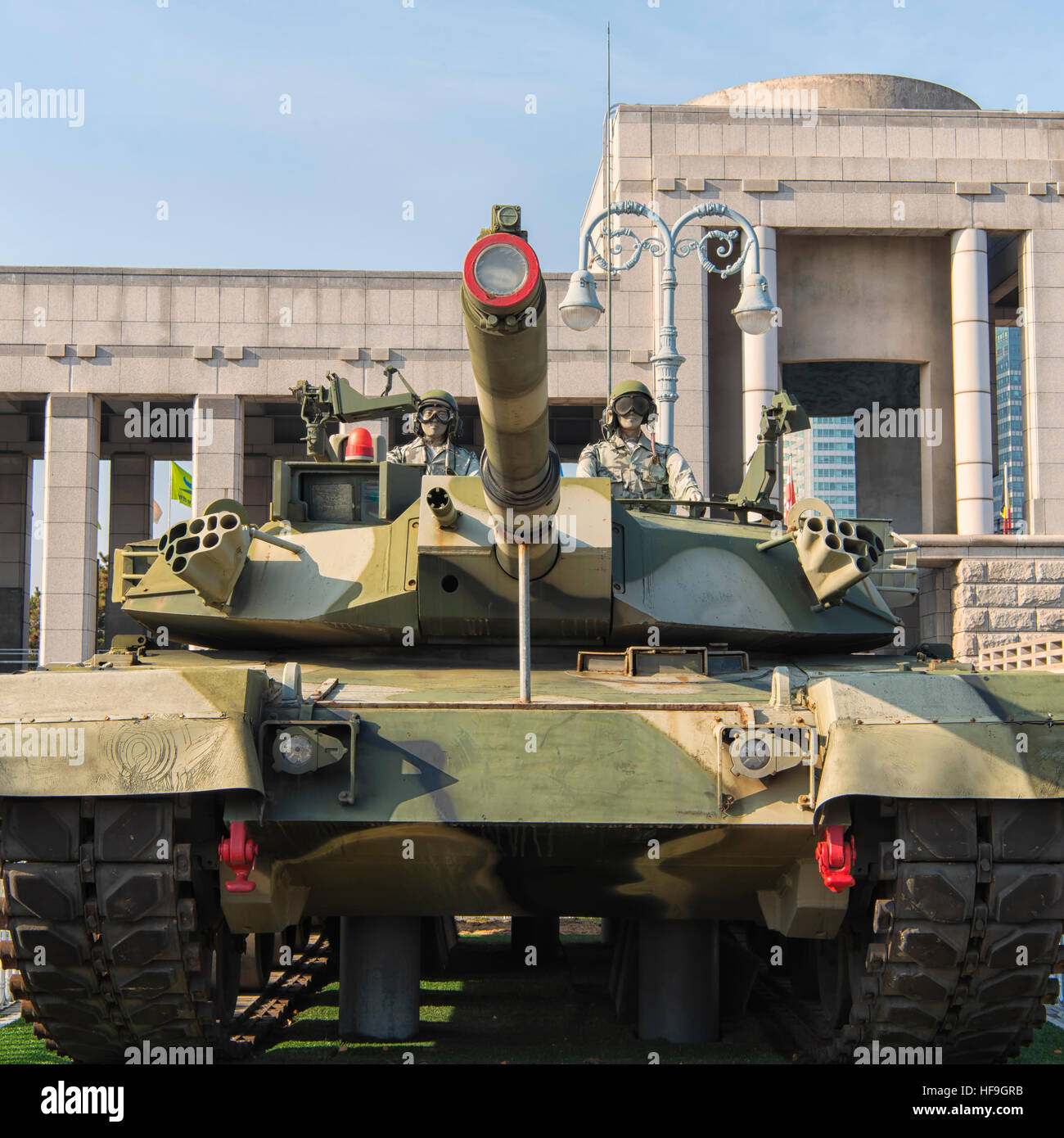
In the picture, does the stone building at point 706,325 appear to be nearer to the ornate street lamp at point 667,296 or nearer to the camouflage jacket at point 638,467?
the ornate street lamp at point 667,296

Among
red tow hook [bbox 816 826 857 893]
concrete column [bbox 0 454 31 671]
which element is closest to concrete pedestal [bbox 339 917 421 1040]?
red tow hook [bbox 816 826 857 893]

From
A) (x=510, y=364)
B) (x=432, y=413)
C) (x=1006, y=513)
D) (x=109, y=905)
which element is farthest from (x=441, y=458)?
(x=1006, y=513)

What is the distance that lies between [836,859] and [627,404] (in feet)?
16.1

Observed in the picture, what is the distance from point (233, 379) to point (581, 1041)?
14.5m

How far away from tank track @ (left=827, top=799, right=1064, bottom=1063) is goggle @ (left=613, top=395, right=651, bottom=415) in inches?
186

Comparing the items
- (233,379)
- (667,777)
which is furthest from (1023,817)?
(233,379)

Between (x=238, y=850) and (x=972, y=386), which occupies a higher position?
Answer: (x=972, y=386)

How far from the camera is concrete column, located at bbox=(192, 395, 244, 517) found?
20.4 meters

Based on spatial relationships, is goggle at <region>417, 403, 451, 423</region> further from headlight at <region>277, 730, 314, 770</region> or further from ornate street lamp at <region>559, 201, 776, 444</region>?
headlight at <region>277, 730, 314, 770</region>

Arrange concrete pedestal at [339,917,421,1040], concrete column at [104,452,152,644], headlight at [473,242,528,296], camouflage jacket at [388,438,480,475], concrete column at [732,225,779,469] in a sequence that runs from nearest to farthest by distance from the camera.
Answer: headlight at [473,242,528,296], concrete pedestal at [339,917,421,1040], camouflage jacket at [388,438,480,475], concrete column at [732,225,779,469], concrete column at [104,452,152,644]

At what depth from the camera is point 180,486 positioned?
23.3 metres

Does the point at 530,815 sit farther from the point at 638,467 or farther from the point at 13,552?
the point at 13,552

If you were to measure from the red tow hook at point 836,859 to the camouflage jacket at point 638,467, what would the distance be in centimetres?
436

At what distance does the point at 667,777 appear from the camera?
20.0 ft
